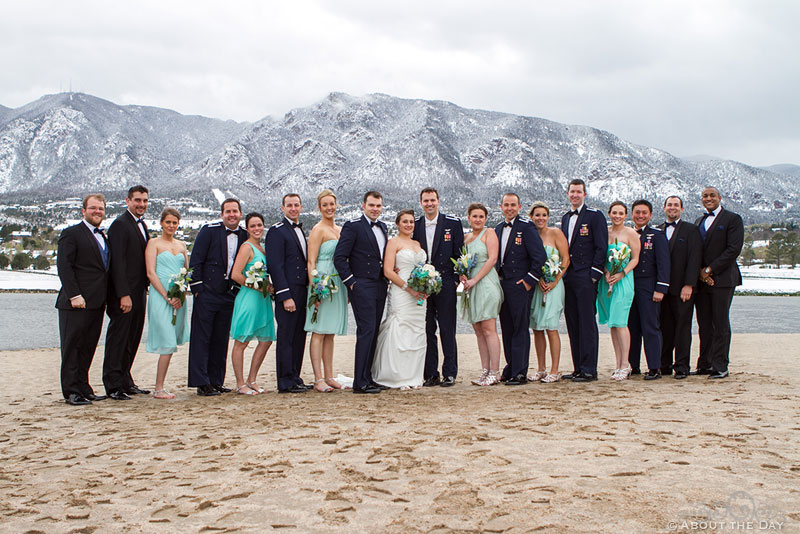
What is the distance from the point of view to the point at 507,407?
24.3 ft

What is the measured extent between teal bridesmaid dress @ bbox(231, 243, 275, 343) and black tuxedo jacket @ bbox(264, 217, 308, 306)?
0.23 metres

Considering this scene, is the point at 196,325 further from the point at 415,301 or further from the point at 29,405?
the point at 415,301

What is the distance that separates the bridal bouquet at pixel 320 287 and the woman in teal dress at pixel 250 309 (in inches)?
24.4

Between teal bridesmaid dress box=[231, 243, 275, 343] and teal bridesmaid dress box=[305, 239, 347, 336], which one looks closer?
teal bridesmaid dress box=[231, 243, 275, 343]

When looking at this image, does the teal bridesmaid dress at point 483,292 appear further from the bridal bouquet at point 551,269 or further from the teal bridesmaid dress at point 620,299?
the teal bridesmaid dress at point 620,299

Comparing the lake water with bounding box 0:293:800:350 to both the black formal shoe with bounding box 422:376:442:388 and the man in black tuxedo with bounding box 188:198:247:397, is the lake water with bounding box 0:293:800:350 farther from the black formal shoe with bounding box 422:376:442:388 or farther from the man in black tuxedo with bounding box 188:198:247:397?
the black formal shoe with bounding box 422:376:442:388

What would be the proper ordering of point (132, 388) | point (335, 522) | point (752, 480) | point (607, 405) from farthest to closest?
point (132, 388), point (607, 405), point (752, 480), point (335, 522)

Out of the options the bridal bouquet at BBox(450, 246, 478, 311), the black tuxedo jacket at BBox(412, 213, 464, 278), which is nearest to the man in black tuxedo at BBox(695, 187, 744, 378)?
the bridal bouquet at BBox(450, 246, 478, 311)

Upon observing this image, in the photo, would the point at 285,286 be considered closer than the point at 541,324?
Yes

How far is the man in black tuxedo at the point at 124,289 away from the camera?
8.67 metres

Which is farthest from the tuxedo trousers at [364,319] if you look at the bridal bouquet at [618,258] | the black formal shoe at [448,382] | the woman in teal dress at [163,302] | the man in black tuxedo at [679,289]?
the man in black tuxedo at [679,289]

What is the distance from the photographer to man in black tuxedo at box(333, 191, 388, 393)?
8836 millimetres

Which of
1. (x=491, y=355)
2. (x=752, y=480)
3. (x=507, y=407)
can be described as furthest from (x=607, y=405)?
(x=752, y=480)

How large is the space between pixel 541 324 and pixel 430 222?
215cm
